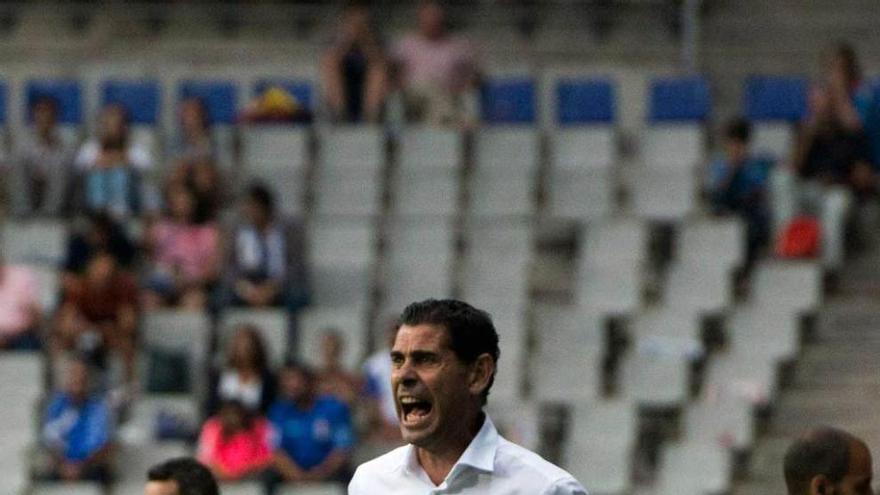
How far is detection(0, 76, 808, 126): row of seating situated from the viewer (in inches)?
684

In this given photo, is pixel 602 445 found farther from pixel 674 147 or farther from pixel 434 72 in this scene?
pixel 434 72

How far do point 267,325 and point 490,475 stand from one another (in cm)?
922

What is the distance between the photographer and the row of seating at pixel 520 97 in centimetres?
1738

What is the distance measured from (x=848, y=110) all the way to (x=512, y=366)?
114 inches

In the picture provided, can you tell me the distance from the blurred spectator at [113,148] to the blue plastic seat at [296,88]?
1236 millimetres

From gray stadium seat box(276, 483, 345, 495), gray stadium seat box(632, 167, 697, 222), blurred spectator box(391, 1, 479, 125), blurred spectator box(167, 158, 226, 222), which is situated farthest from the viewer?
blurred spectator box(391, 1, 479, 125)

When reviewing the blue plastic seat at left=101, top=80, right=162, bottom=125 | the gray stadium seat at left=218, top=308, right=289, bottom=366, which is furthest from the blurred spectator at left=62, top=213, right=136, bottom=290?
the blue plastic seat at left=101, top=80, right=162, bottom=125

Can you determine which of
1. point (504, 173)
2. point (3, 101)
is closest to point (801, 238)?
point (504, 173)

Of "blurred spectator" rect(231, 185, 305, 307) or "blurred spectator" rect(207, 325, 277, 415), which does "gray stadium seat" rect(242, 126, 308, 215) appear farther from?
"blurred spectator" rect(207, 325, 277, 415)

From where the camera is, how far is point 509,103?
17656 millimetres

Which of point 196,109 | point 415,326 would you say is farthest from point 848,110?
point 415,326

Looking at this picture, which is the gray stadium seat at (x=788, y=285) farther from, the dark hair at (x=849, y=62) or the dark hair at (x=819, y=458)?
the dark hair at (x=819, y=458)

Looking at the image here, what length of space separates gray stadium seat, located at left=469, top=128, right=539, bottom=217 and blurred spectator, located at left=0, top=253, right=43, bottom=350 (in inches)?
119

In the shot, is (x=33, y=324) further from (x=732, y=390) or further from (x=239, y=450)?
(x=732, y=390)
